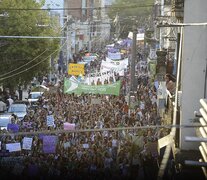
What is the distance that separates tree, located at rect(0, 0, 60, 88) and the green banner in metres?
7.91

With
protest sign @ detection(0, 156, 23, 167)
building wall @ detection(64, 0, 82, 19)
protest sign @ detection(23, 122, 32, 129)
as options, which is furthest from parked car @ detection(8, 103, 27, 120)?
building wall @ detection(64, 0, 82, 19)

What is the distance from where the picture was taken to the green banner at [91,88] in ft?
63.1

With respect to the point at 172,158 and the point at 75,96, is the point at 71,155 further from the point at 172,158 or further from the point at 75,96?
the point at 75,96

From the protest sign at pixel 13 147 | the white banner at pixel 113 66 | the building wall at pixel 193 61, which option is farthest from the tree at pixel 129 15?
the building wall at pixel 193 61

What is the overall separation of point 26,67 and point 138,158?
16392 millimetres

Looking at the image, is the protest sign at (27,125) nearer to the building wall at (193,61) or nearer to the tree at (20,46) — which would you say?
the building wall at (193,61)

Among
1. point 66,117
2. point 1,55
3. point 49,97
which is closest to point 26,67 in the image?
point 1,55

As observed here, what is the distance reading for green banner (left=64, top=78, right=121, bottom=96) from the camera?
63.1ft

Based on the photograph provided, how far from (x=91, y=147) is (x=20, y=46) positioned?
15.0m

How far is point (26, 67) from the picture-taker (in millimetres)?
28266

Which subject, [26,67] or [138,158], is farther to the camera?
[26,67]

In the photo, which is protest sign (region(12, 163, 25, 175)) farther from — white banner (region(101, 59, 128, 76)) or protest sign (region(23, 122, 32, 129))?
white banner (region(101, 59, 128, 76))

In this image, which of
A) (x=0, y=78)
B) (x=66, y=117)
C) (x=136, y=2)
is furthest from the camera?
(x=136, y=2)

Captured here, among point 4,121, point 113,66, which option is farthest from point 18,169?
point 113,66
